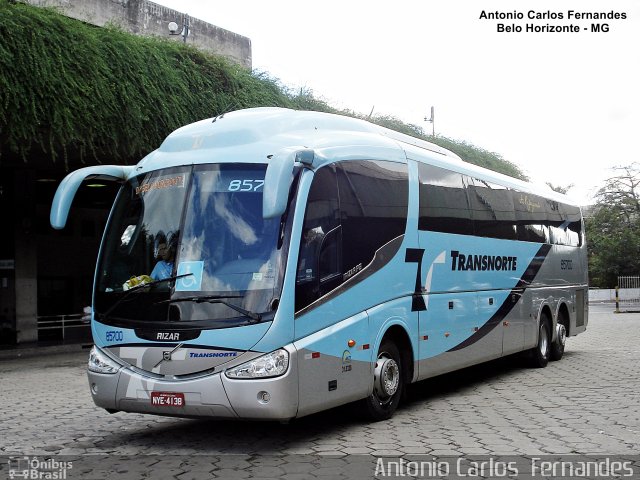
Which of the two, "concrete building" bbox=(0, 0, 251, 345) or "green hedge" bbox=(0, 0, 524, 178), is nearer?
"green hedge" bbox=(0, 0, 524, 178)

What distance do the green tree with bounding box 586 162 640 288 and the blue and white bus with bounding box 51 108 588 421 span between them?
45.0 m

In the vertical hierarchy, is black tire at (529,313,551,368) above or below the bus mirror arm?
below

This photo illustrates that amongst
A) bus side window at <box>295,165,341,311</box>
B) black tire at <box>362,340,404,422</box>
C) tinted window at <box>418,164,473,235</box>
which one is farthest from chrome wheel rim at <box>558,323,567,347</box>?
bus side window at <box>295,165,341,311</box>

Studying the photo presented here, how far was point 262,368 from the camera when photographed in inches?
291

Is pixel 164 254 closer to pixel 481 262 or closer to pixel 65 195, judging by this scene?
pixel 65 195

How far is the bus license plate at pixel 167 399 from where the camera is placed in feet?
24.7

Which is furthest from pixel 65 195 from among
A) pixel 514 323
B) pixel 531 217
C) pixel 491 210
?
pixel 531 217

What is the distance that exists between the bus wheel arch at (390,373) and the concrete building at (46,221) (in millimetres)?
13232

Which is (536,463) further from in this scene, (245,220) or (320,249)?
(245,220)

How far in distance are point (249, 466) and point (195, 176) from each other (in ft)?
9.41

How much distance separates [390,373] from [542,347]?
6.65 metres

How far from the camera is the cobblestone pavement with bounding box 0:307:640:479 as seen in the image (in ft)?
23.8

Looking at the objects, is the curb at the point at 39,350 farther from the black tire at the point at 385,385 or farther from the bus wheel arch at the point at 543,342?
the black tire at the point at 385,385

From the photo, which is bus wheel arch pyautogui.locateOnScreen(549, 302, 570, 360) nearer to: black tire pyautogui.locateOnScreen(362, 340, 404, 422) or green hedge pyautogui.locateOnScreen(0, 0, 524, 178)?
black tire pyautogui.locateOnScreen(362, 340, 404, 422)
